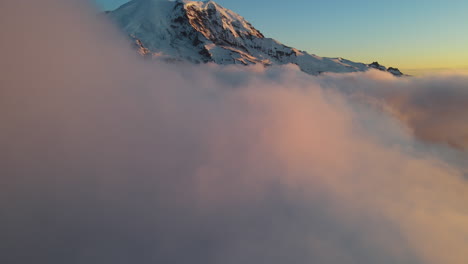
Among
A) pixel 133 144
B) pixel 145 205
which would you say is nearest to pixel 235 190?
pixel 145 205

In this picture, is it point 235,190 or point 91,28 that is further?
point 235,190

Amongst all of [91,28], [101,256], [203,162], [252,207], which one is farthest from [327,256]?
[91,28]

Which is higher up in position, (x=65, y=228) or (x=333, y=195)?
(x=65, y=228)

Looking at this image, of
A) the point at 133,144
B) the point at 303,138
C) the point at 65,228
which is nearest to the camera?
the point at 65,228

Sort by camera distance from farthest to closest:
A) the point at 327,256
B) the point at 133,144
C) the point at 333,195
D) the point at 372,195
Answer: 1. the point at 372,195
2. the point at 333,195
3. the point at 327,256
4. the point at 133,144

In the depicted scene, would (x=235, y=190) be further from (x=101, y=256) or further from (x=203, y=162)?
(x=101, y=256)

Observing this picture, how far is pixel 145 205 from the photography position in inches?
1810

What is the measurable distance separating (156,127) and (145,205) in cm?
1702

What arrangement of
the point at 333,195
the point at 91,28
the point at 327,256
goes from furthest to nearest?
the point at 333,195
the point at 327,256
the point at 91,28

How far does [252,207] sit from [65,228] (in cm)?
4688

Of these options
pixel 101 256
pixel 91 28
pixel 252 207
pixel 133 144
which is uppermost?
pixel 91 28

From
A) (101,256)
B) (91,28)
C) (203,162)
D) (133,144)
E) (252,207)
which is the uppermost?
(91,28)

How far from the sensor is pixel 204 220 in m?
54.3

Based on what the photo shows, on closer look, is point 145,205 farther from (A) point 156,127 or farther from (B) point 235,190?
(B) point 235,190
